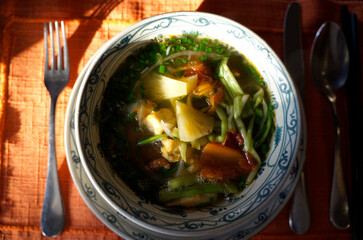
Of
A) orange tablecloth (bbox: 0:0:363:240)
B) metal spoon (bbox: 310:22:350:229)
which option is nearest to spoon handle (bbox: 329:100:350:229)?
orange tablecloth (bbox: 0:0:363:240)

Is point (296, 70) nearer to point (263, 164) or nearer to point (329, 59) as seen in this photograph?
point (329, 59)

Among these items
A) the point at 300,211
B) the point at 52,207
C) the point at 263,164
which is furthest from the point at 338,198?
the point at 52,207

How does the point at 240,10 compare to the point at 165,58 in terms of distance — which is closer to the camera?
the point at 165,58

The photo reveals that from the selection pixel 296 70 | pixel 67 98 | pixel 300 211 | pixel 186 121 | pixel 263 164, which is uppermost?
pixel 296 70

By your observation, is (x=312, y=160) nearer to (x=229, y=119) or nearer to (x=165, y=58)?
(x=229, y=119)

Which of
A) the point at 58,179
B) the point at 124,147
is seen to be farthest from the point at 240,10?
the point at 58,179

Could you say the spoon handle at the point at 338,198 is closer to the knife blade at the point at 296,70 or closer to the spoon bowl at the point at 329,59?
the knife blade at the point at 296,70

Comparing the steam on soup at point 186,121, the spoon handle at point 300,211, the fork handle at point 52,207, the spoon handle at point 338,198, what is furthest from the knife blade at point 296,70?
the fork handle at point 52,207

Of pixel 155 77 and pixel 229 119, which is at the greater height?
pixel 155 77

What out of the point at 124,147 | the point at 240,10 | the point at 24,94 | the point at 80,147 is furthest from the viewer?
the point at 240,10
